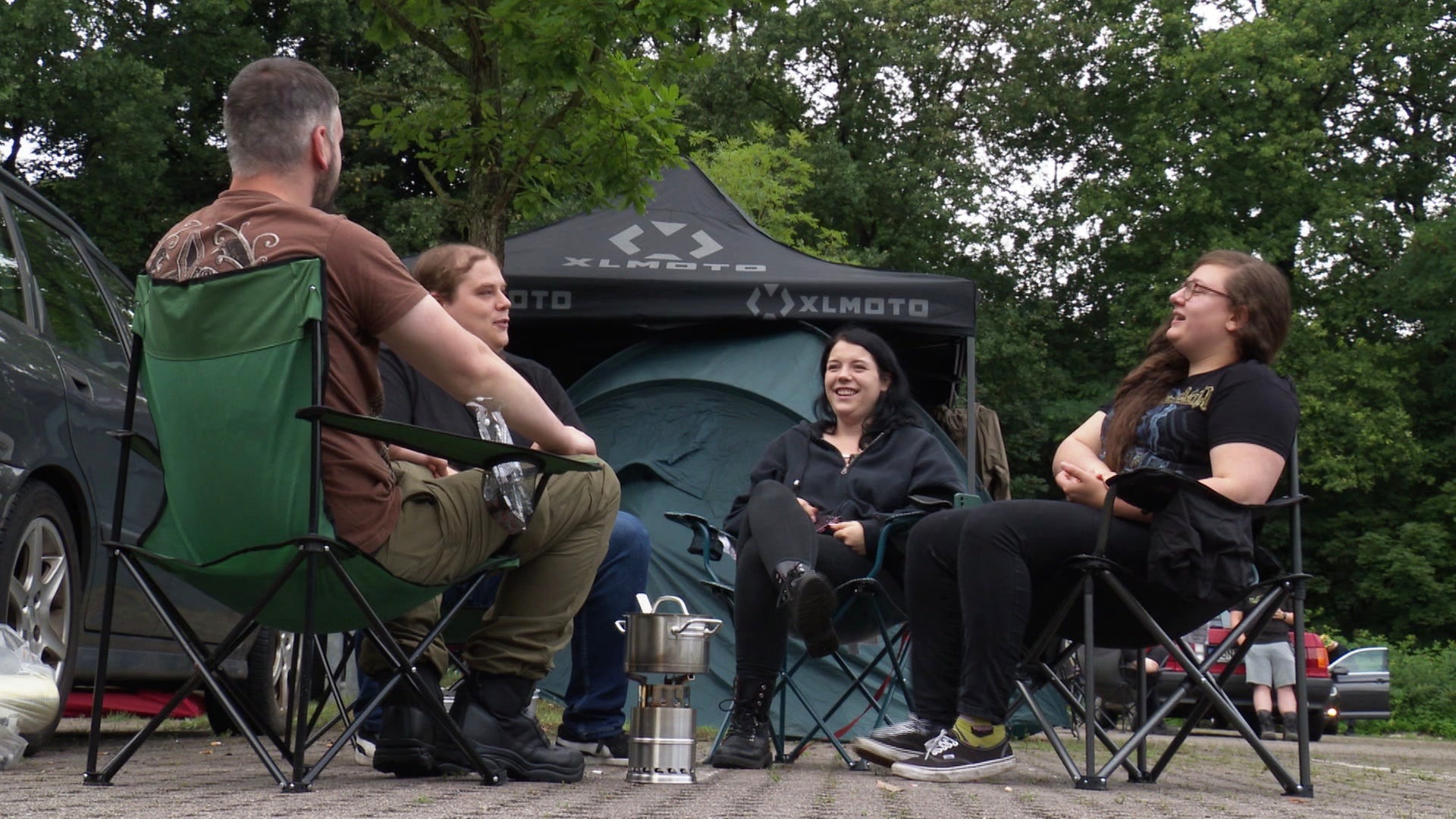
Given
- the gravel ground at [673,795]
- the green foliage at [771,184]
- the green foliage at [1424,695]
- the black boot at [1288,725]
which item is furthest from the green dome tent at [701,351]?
the green foliage at [771,184]

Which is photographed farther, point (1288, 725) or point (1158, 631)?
point (1288, 725)

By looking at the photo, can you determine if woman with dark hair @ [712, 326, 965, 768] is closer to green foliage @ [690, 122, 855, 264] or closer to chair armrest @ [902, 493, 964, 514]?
chair armrest @ [902, 493, 964, 514]

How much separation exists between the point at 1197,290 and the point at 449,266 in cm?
191

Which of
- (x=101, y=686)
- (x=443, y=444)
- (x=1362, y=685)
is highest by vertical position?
(x=443, y=444)

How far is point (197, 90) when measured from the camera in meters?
22.0

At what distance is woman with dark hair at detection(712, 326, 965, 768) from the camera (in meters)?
4.11

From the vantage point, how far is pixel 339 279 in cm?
287

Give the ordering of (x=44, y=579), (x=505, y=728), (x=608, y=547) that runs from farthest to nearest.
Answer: (x=608, y=547) → (x=44, y=579) → (x=505, y=728)

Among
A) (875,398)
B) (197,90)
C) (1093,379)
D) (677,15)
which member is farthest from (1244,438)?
(1093,379)

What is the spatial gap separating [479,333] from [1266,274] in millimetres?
1984

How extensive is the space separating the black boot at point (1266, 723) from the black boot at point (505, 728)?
30.3ft

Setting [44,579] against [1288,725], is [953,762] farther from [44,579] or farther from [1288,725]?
[1288,725]

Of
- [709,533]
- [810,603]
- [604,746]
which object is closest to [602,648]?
[604,746]

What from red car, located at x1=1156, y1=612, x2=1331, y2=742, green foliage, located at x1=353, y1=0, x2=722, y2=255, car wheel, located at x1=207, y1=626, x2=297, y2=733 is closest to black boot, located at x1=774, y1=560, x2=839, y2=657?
car wheel, located at x1=207, y1=626, x2=297, y2=733
